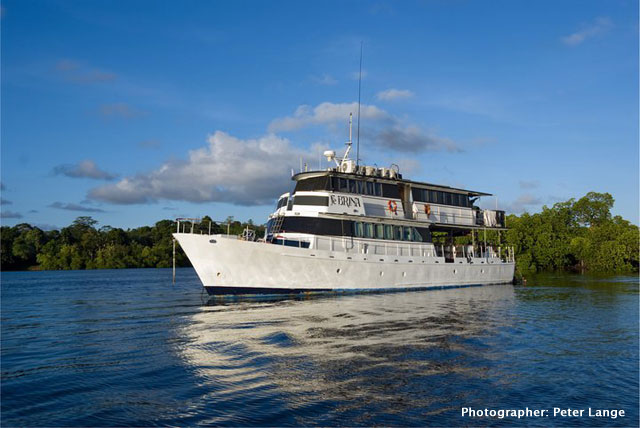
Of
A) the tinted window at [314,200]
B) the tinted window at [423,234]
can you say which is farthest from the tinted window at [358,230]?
the tinted window at [423,234]

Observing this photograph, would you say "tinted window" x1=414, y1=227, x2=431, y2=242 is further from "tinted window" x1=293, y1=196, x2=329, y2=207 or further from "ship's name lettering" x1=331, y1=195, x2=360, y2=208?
"tinted window" x1=293, y1=196, x2=329, y2=207

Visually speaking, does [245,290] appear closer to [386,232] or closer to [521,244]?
[386,232]

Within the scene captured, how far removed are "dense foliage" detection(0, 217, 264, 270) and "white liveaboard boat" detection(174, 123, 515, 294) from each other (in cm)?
5868

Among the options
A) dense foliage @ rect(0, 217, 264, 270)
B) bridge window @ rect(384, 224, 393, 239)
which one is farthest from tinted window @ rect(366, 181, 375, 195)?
dense foliage @ rect(0, 217, 264, 270)

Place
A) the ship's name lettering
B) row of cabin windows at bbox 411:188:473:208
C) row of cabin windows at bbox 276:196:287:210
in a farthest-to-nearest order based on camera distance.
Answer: row of cabin windows at bbox 411:188:473:208
row of cabin windows at bbox 276:196:287:210
the ship's name lettering

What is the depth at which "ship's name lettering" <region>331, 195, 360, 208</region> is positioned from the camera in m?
29.4

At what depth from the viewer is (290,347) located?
14344 mm

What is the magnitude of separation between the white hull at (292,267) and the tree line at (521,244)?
1404 inches

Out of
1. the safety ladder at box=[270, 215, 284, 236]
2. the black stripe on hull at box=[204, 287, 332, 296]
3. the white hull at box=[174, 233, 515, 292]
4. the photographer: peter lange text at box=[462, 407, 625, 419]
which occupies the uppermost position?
the safety ladder at box=[270, 215, 284, 236]

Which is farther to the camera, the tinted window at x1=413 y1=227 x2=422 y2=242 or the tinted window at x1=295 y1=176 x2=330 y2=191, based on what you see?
the tinted window at x1=413 y1=227 x2=422 y2=242

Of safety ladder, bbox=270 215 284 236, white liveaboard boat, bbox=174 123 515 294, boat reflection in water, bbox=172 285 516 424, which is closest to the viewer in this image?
boat reflection in water, bbox=172 285 516 424

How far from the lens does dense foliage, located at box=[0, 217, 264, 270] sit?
8994 centimetres

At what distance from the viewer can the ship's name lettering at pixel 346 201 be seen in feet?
96.6

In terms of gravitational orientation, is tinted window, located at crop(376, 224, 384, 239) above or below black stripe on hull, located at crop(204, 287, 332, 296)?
above
